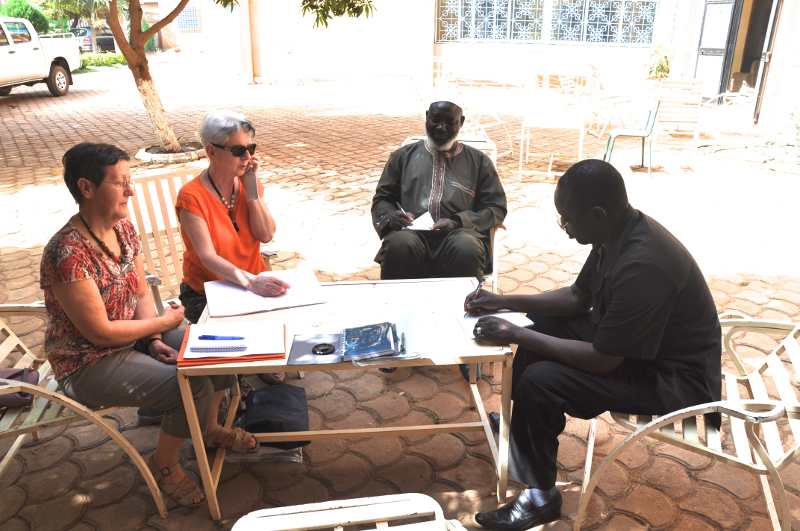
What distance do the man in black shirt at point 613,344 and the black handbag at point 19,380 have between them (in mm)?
1751

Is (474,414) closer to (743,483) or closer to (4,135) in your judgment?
(743,483)

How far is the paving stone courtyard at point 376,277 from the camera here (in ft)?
7.90

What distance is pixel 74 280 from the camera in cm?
212

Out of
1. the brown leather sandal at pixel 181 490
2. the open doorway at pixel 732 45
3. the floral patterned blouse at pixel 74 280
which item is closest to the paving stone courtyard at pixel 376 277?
the brown leather sandal at pixel 181 490

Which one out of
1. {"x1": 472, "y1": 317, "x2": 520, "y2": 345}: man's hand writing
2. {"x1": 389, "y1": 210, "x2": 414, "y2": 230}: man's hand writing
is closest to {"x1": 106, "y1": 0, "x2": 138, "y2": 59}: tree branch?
{"x1": 389, "y1": 210, "x2": 414, "y2": 230}: man's hand writing

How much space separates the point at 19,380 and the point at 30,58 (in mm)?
14577

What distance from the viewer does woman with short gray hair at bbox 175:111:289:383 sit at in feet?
8.85

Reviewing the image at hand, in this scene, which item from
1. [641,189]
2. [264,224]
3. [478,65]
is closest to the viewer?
[264,224]

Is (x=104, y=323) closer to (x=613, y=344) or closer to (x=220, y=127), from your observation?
(x=220, y=127)

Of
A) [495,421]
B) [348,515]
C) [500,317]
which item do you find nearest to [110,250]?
[348,515]

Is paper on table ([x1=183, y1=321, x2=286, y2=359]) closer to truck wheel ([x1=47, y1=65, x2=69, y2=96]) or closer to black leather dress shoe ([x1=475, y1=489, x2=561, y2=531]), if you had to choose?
black leather dress shoe ([x1=475, y1=489, x2=561, y2=531])

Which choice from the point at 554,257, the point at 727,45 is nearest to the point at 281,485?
the point at 554,257

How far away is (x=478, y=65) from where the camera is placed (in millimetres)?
15422

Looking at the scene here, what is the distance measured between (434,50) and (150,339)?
1483 cm
